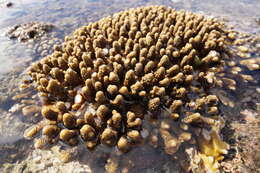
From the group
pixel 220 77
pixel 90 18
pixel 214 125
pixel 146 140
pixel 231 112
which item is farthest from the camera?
pixel 90 18

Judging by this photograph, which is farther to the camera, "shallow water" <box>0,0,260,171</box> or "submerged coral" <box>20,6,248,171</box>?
"shallow water" <box>0,0,260,171</box>

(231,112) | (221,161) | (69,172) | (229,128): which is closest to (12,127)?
(69,172)

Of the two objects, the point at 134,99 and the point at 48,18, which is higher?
the point at 48,18

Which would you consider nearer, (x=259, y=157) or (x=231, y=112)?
(x=259, y=157)

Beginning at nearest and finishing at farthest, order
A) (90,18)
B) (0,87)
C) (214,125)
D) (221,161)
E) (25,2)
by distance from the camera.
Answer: (221,161) → (214,125) → (0,87) → (90,18) → (25,2)

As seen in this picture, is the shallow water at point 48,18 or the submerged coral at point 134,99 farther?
the shallow water at point 48,18

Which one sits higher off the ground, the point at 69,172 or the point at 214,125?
the point at 214,125

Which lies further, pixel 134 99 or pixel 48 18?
pixel 48 18

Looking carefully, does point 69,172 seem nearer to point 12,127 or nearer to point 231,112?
point 12,127
